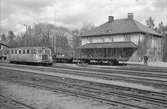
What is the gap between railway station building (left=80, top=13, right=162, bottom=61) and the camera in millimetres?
43719

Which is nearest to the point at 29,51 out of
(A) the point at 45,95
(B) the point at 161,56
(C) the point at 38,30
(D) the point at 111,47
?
(D) the point at 111,47

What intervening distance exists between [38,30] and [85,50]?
1973 inches

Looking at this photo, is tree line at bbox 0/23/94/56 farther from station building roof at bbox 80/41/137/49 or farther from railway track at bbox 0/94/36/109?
railway track at bbox 0/94/36/109

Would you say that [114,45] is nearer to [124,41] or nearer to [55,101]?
[124,41]

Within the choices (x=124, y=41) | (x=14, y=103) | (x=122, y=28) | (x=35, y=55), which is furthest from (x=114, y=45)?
(x=14, y=103)

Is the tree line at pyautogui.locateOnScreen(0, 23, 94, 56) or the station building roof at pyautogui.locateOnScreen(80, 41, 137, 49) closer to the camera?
the station building roof at pyautogui.locateOnScreen(80, 41, 137, 49)

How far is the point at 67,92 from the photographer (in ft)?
34.3

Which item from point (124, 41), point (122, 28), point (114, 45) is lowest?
point (114, 45)

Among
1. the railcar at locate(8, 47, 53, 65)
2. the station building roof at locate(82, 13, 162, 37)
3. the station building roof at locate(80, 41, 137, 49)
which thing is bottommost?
the railcar at locate(8, 47, 53, 65)

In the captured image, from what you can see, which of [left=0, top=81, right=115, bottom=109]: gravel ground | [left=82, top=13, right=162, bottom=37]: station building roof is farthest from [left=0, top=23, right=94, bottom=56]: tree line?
[left=0, top=81, right=115, bottom=109]: gravel ground

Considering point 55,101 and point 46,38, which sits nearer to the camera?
point 55,101

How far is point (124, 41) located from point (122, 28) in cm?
366

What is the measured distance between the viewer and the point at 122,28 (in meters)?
47.9

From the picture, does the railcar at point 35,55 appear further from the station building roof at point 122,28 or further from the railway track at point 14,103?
the station building roof at point 122,28
